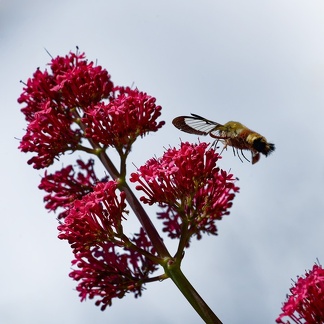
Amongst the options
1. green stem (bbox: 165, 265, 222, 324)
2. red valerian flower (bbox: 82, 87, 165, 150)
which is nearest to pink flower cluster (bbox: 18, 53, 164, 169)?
red valerian flower (bbox: 82, 87, 165, 150)

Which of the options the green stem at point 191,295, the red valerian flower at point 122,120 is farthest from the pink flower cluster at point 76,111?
the green stem at point 191,295

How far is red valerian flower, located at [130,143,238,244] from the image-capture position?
8266 millimetres

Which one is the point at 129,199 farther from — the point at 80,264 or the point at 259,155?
the point at 259,155

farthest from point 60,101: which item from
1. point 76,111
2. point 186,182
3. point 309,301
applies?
point 309,301

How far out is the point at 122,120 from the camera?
8945 millimetres

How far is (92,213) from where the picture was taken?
827 centimetres

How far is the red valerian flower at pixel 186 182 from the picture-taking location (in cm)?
827

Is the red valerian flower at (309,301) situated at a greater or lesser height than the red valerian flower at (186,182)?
lesser

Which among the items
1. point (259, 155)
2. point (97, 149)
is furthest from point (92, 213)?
point (259, 155)

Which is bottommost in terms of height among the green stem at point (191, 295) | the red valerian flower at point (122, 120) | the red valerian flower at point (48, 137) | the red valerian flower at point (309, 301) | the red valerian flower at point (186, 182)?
the red valerian flower at point (309, 301)

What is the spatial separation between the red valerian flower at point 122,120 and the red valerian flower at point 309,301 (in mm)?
2861

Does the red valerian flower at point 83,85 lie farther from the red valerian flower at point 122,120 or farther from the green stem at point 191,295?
the green stem at point 191,295

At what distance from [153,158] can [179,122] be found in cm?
74

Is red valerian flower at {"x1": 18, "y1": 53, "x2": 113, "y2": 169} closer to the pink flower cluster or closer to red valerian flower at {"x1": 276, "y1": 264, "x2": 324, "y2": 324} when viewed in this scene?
the pink flower cluster
